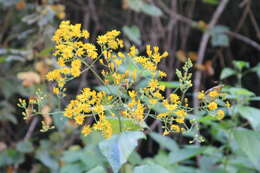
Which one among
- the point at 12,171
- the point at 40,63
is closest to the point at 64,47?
the point at 40,63

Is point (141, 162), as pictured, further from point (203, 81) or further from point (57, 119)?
point (203, 81)

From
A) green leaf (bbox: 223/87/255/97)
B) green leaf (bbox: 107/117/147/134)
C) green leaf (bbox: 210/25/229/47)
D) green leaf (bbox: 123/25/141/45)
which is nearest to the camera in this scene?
green leaf (bbox: 107/117/147/134)

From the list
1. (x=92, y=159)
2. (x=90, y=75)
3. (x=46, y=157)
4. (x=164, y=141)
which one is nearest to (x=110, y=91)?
(x=92, y=159)

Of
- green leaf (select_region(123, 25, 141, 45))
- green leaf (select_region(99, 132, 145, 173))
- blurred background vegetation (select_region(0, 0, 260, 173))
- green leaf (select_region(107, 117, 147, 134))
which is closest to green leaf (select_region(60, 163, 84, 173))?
blurred background vegetation (select_region(0, 0, 260, 173))

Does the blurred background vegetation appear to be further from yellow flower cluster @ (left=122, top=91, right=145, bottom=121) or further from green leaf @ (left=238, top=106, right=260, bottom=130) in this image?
yellow flower cluster @ (left=122, top=91, right=145, bottom=121)

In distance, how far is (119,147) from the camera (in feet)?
2.80

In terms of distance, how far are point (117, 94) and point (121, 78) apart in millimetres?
38

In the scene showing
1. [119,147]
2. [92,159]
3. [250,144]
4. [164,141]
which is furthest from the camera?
[164,141]

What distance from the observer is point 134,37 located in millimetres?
2262

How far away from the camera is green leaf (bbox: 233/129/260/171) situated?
3.79ft

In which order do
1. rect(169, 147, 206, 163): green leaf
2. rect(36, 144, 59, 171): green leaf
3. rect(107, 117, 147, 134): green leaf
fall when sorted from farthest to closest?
1. rect(36, 144, 59, 171): green leaf
2. rect(169, 147, 206, 163): green leaf
3. rect(107, 117, 147, 134): green leaf

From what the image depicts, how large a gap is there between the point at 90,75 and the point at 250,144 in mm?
1753

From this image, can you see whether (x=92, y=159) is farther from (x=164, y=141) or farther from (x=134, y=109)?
(x=134, y=109)

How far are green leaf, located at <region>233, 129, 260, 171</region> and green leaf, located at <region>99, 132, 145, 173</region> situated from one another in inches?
16.9
